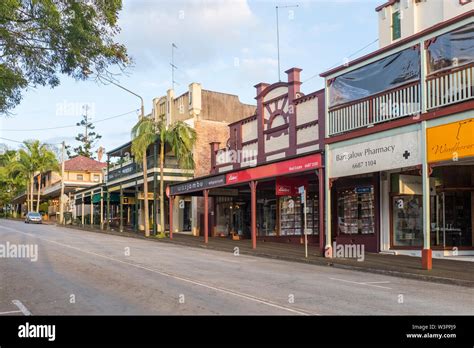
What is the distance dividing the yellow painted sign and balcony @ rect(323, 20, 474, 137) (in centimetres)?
71

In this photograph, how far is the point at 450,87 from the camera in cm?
1542

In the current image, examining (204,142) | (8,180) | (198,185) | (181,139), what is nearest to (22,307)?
(198,185)

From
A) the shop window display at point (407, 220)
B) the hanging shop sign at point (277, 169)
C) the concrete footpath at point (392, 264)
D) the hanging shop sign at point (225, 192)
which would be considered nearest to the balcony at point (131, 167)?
the hanging shop sign at point (225, 192)

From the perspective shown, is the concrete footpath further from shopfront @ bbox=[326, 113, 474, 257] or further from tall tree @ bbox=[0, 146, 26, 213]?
tall tree @ bbox=[0, 146, 26, 213]

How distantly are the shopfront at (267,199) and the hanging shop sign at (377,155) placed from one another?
1006 mm

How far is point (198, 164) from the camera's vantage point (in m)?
37.0

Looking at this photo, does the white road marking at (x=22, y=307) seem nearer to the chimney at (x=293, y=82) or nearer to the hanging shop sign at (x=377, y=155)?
the hanging shop sign at (x=377, y=155)

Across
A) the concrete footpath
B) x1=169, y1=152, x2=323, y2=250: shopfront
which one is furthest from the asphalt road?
x1=169, y1=152, x2=323, y2=250: shopfront

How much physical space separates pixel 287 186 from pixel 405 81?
7792 mm

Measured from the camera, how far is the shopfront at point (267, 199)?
890 inches

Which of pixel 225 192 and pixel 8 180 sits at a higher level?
pixel 8 180

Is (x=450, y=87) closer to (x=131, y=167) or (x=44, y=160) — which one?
(x=131, y=167)
